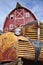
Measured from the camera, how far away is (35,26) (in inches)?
283

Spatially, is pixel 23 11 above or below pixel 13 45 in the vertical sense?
above

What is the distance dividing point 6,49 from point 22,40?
58 cm

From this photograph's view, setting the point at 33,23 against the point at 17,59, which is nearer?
the point at 17,59

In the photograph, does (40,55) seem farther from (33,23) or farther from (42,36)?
(33,23)

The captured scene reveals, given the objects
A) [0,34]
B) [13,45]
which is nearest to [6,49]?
[13,45]

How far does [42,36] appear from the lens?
23.1 feet

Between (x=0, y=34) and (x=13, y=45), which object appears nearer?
(x=13, y=45)

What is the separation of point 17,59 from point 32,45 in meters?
0.60

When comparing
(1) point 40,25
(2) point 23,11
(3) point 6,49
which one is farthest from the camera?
(2) point 23,11

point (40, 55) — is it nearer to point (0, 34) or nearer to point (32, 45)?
point (32, 45)

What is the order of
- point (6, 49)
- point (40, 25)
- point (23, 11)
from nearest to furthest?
point (6, 49)
point (40, 25)
point (23, 11)

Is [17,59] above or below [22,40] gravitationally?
below

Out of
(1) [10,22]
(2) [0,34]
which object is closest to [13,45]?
(2) [0,34]

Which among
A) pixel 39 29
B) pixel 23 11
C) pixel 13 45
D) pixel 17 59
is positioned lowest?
pixel 17 59
